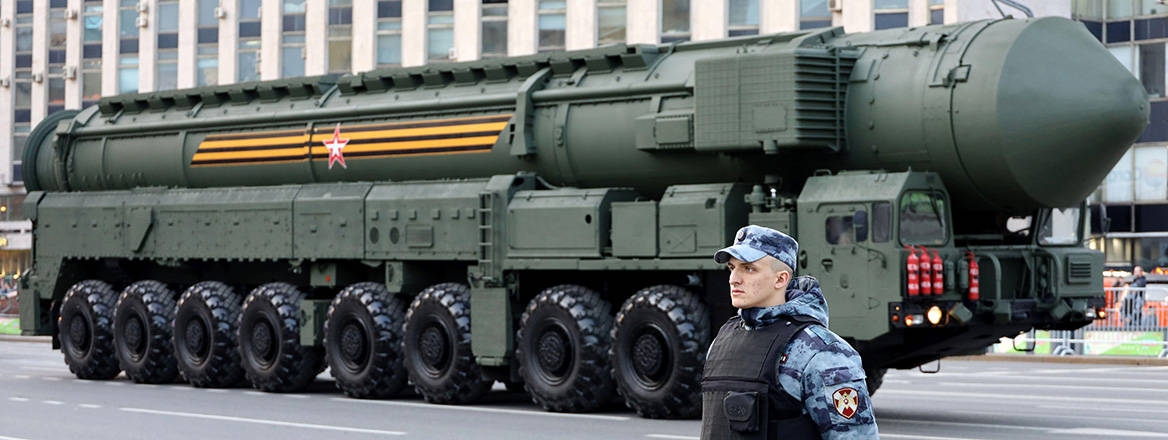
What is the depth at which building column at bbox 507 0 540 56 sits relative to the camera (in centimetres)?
5638

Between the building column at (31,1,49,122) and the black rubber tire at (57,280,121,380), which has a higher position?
the building column at (31,1,49,122)

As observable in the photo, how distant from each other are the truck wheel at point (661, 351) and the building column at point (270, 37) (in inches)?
1732

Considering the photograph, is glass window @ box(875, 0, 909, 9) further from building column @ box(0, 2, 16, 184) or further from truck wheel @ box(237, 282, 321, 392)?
building column @ box(0, 2, 16, 184)

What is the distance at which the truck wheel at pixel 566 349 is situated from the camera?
1855 centimetres

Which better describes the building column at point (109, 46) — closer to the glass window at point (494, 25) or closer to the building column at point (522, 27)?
the glass window at point (494, 25)

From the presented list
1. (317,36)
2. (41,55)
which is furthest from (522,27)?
(41,55)

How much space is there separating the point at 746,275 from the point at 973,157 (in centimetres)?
1099

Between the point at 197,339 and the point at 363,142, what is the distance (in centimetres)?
359

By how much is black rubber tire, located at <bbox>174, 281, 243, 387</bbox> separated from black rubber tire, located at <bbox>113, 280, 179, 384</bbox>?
14.6 inches

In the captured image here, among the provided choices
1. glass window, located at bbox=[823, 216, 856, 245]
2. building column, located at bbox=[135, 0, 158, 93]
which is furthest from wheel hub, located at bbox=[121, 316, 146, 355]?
building column, located at bbox=[135, 0, 158, 93]

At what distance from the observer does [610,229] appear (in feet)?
61.7

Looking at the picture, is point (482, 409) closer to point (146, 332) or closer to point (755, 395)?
point (146, 332)

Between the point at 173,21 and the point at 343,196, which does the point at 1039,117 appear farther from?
the point at 173,21

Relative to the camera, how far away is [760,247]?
6.06 meters
